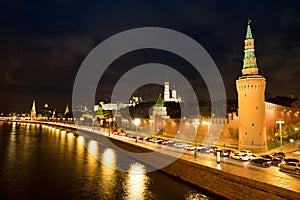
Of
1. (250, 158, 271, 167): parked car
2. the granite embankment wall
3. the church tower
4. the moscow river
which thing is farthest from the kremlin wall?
the moscow river

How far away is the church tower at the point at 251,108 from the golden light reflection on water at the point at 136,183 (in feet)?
48.0

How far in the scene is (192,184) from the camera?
21.8 m

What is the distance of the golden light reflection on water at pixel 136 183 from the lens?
20.6m

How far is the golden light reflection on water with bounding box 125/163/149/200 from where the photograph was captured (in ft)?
67.6

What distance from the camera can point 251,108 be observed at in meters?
36.2

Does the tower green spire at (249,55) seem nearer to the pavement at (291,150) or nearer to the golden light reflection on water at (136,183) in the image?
the pavement at (291,150)

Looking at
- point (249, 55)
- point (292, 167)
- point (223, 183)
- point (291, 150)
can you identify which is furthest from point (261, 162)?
point (249, 55)

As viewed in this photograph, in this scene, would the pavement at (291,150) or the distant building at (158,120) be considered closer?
the pavement at (291,150)

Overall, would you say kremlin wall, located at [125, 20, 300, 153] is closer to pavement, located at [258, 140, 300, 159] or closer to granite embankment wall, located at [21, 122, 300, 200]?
pavement, located at [258, 140, 300, 159]

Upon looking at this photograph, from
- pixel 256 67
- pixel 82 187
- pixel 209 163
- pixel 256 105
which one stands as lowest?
pixel 82 187

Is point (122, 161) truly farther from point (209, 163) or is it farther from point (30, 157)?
point (209, 163)

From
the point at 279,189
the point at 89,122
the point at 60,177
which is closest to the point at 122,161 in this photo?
the point at 60,177

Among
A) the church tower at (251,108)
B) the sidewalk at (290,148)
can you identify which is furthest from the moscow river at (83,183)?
the sidewalk at (290,148)

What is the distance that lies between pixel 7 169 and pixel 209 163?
68.9 feet
